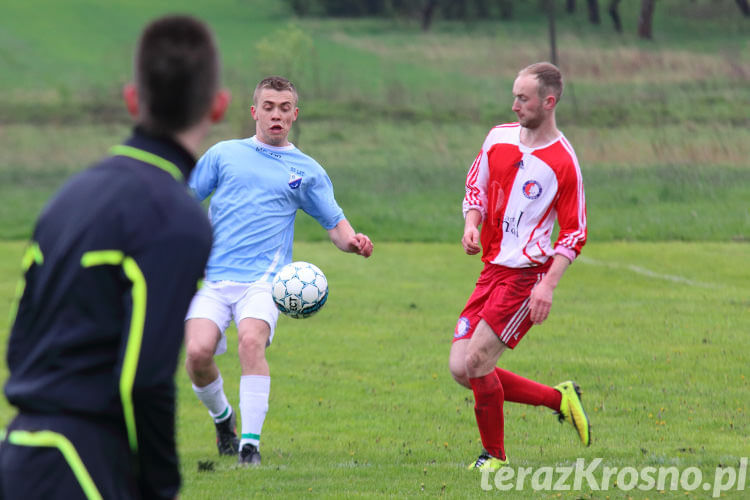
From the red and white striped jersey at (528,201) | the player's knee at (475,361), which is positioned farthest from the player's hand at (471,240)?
the player's knee at (475,361)

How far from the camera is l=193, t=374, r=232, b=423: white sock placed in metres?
7.35

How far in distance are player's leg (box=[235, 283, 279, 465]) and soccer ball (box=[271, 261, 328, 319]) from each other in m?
0.10

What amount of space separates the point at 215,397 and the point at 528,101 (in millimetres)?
2964

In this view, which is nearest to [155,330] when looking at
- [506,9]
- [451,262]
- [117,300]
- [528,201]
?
[117,300]

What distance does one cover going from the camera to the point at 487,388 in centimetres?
701

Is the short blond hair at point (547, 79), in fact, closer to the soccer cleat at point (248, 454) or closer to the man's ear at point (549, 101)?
the man's ear at point (549, 101)

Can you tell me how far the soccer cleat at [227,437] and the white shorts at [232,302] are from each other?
0.68 metres

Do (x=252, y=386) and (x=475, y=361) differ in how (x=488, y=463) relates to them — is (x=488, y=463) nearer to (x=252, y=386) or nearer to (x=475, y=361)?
(x=475, y=361)

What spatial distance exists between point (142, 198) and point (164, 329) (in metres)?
0.34

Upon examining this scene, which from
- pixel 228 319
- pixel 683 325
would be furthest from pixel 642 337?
pixel 228 319

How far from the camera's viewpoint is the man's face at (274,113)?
23.9 ft

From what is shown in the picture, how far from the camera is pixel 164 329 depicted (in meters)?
2.70

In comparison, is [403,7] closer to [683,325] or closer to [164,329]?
[683,325]

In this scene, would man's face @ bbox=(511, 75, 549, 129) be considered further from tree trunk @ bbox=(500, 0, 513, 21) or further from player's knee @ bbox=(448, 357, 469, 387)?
tree trunk @ bbox=(500, 0, 513, 21)
